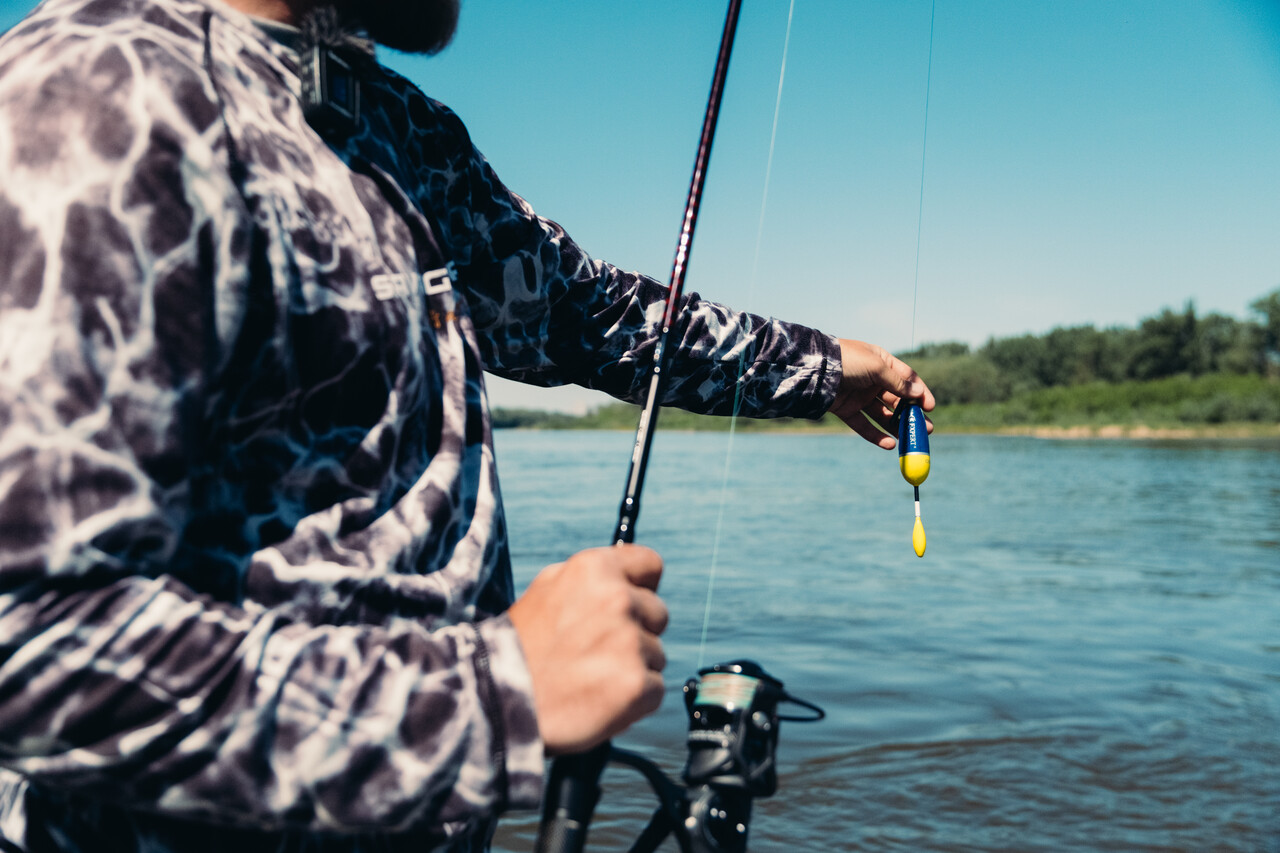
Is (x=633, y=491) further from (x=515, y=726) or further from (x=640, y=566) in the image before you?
(x=515, y=726)

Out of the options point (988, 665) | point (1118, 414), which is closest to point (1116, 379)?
point (1118, 414)

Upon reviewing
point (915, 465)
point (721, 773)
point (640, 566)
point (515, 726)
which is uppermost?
point (915, 465)

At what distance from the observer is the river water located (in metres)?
4.35

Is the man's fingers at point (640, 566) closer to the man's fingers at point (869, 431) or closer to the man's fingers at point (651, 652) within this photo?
the man's fingers at point (651, 652)

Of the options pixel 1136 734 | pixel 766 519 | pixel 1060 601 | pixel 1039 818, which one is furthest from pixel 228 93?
pixel 766 519

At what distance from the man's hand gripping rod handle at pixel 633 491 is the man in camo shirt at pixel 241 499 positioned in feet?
0.31

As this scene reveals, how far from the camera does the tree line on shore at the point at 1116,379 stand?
2064 inches

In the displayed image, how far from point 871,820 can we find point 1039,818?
2.45 feet

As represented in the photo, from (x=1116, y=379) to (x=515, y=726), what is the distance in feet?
256

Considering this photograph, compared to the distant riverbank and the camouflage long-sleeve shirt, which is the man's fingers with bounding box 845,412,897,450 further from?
the distant riverbank

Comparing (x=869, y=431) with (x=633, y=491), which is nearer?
(x=633, y=491)

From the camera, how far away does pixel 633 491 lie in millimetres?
1298

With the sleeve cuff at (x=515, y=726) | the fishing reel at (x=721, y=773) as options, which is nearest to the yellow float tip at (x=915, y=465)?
the fishing reel at (x=721, y=773)

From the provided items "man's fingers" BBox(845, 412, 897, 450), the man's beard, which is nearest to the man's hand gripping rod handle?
the man's beard
